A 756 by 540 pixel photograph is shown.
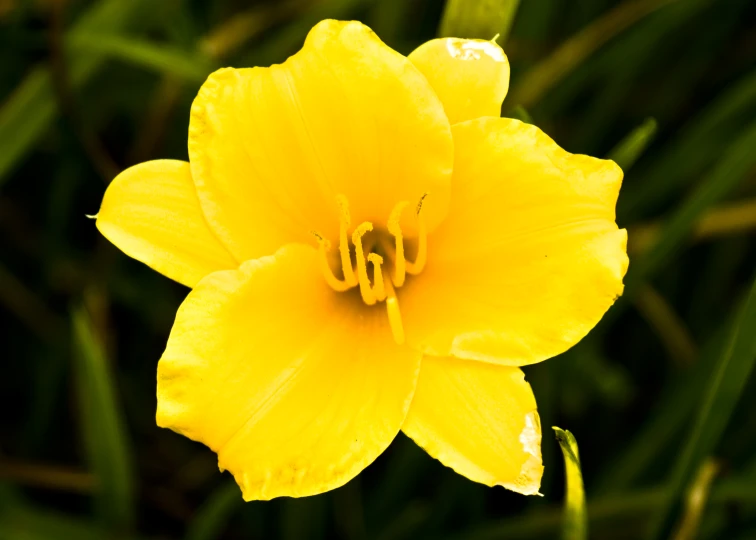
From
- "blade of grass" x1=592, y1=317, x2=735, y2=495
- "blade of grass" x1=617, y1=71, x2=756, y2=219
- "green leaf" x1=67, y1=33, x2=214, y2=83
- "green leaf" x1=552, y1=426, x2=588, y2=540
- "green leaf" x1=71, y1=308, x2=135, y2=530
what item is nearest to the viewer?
"green leaf" x1=552, y1=426, x2=588, y2=540

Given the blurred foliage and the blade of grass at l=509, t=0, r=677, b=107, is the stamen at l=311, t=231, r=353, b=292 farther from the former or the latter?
the blade of grass at l=509, t=0, r=677, b=107

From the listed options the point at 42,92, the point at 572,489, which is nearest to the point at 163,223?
the point at 572,489

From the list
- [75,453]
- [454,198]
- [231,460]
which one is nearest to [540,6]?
[454,198]

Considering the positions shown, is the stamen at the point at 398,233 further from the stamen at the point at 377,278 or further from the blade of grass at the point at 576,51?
the blade of grass at the point at 576,51

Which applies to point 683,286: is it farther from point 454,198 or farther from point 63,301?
point 63,301

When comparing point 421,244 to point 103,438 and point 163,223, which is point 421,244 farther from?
point 103,438

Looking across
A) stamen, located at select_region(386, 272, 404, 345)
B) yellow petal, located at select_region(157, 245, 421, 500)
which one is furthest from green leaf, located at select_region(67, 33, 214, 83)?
stamen, located at select_region(386, 272, 404, 345)

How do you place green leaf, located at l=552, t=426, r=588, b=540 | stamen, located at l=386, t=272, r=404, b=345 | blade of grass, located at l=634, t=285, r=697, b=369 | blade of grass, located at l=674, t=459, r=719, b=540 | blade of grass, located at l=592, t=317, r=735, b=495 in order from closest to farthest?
1. green leaf, located at l=552, t=426, r=588, b=540
2. stamen, located at l=386, t=272, r=404, b=345
3. blade of grass, located at l=674, t=459, r=719, b=540
4. blade of grass, located at l=592, t=317, r=735, b=495
5. blade of grass, located at l=634, t=285, r=697, b=369
